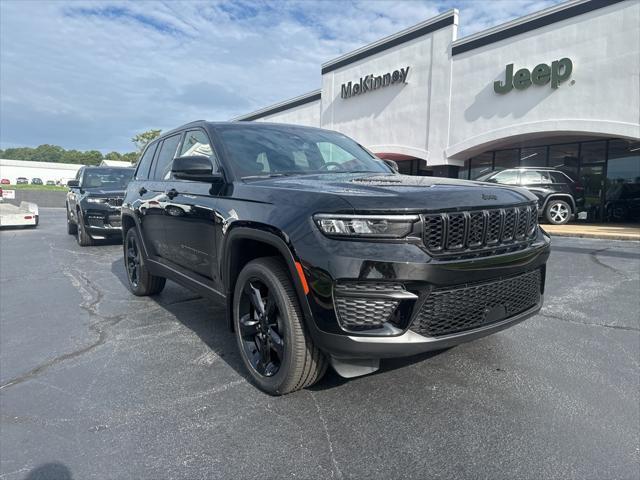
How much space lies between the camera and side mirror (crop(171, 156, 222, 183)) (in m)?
3.20

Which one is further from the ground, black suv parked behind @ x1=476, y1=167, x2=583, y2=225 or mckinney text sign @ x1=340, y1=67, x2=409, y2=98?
mckinney text sign @ x1=340, y1=67, x2=409, y2=98

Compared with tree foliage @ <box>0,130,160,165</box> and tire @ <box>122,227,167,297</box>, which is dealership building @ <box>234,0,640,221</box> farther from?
tree foliage @ <box>0,130,160,165</box>

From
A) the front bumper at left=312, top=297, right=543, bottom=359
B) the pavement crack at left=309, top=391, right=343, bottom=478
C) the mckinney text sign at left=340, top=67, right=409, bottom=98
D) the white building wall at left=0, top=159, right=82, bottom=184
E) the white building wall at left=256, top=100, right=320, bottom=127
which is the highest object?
the mckinney text sign at left=340, top=67, right=409, bottom=98

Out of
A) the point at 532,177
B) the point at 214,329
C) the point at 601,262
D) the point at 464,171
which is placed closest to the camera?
the point at 214,329

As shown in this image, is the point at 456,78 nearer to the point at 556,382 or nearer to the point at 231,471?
the point at 556,382

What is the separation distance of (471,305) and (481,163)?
17370 mm

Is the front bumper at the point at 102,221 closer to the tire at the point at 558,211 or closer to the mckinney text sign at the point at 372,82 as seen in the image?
the tire at the point at 558,211

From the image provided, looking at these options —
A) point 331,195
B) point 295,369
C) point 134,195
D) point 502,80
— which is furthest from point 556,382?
point 502,80

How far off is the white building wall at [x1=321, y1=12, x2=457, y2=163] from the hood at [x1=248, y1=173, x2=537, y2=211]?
16.1 metres

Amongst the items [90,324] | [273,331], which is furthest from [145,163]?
[273,331]

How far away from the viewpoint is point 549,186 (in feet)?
42.4

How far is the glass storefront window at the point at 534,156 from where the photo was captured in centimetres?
1683

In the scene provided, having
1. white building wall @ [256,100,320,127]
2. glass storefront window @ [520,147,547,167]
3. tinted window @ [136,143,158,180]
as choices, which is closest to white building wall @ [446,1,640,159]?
glass storefront window @ [520,147,547,167]

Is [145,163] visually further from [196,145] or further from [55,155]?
[55,155]
